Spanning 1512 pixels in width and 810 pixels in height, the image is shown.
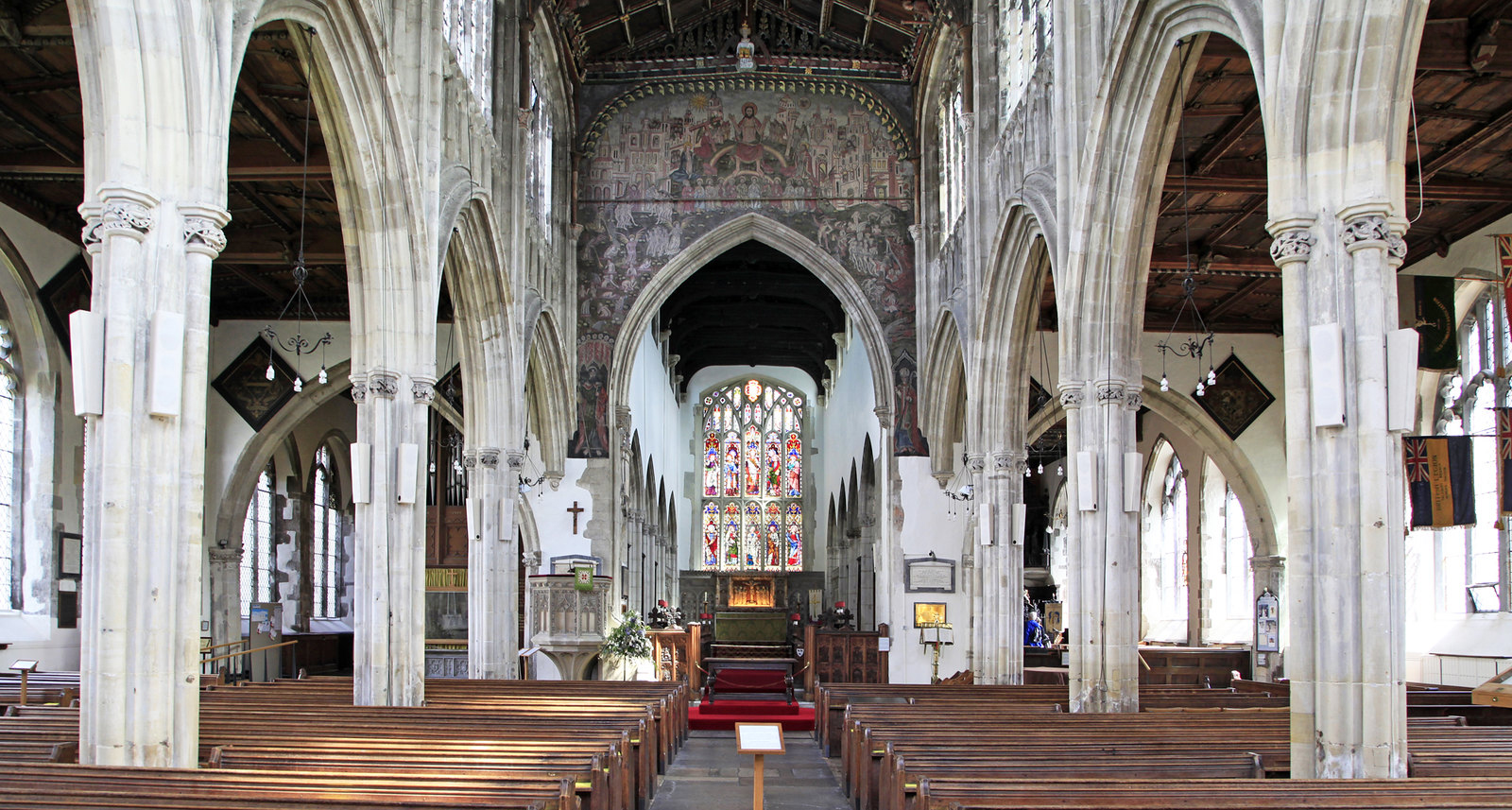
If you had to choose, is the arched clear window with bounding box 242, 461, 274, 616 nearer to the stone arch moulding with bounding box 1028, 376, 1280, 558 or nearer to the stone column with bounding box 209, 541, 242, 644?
the stone column with bounding box 209, 541, 242, 644

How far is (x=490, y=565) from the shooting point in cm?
1761

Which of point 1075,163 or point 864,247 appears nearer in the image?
point 1075,163

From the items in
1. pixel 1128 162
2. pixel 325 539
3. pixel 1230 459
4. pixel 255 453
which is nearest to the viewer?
pixel 1128 162

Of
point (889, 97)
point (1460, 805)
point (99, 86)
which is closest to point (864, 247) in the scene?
point (889, 97)

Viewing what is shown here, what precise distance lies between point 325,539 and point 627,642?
10088 mm

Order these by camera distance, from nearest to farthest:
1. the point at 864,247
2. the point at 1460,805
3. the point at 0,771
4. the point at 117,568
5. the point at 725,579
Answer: the point at 1460,805, the point at 0,771, the point at 117,568, the point at 864,247, the point at 725,579

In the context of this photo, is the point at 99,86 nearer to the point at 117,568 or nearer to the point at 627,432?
the point at 117,568

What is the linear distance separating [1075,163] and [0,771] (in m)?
10.4

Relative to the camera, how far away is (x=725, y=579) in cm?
3747

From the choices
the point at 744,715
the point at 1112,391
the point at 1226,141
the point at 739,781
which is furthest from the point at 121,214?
the point at 744,715

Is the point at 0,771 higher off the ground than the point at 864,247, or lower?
lower

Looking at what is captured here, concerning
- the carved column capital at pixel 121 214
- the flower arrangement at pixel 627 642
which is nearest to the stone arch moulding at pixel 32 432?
the flower arrangement at pixel 627 642

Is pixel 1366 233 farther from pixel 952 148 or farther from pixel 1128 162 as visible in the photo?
pixel 952 148

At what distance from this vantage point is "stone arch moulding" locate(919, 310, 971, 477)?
21641mm
